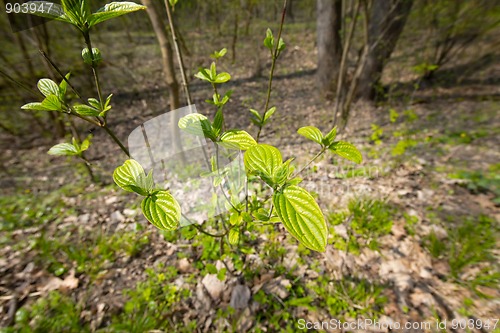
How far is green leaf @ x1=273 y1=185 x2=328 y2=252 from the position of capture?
22.5 inches

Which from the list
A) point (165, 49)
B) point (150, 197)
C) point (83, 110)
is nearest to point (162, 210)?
point (150, 197)

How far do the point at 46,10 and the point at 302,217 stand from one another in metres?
0.88

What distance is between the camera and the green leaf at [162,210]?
0.67 metres

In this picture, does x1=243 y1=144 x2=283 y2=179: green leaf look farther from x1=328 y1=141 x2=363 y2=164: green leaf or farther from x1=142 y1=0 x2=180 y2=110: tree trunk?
x1=142 y1=0 x2=180 y2=110: tree trunk

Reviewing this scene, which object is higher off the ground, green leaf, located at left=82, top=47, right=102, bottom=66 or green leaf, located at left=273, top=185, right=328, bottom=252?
green leaf, located at left=82, top=47, right=102, bottom=66

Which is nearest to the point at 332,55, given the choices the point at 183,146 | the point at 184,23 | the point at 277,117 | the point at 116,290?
the point at 277,117

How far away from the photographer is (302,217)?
1.99 feet

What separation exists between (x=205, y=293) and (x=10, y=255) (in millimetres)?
2051

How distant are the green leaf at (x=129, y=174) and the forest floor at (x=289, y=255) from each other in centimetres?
70

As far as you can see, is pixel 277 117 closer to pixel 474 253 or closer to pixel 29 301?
pixel 474 253

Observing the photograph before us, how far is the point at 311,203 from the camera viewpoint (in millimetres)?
621

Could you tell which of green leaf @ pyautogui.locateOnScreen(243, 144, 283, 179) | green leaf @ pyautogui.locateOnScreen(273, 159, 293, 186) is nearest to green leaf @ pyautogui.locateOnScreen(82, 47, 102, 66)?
green leaf @ pyautogui.locateOnScreen(243, 144, 283, 179)

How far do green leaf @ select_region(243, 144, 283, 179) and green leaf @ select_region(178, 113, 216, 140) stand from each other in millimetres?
217

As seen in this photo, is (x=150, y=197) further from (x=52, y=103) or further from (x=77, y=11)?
(x=77, y=11)
